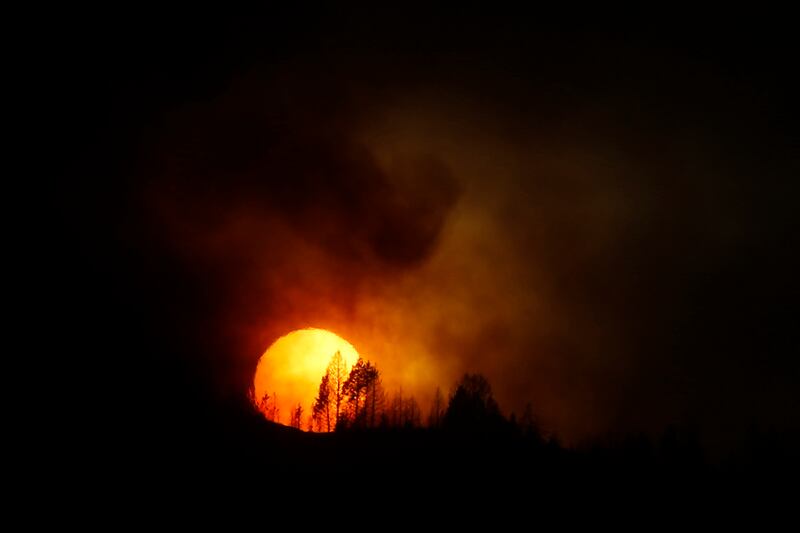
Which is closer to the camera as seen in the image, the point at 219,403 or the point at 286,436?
the point at 286,436

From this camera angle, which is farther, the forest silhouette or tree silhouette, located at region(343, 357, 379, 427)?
tree silhouette, located at region(343, 357, 379, 427)

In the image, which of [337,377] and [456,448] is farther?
[337,377]

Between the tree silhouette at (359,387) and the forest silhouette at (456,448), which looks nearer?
the forest silhouette at (456,448)

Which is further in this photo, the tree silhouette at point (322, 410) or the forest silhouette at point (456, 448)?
the tree silhouette at point (322, 410)

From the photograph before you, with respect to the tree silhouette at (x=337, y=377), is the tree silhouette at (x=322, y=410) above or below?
below

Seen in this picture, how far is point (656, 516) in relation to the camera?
5659cm

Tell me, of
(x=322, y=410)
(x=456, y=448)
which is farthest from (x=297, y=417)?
(x=456, y=448)

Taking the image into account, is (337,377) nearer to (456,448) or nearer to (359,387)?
(359,387)

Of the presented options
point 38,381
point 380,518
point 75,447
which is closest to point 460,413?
point 380,518

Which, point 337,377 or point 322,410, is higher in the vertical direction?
point 337,377

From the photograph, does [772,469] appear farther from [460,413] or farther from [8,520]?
[8,520]

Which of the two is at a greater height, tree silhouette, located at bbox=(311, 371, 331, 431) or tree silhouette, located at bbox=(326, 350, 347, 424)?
tree silhouette, located at bbox=(326, 350, 347, 424)

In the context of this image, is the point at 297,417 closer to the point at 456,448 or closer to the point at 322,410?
the point at 322,410

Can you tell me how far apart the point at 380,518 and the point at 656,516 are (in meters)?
29.9
